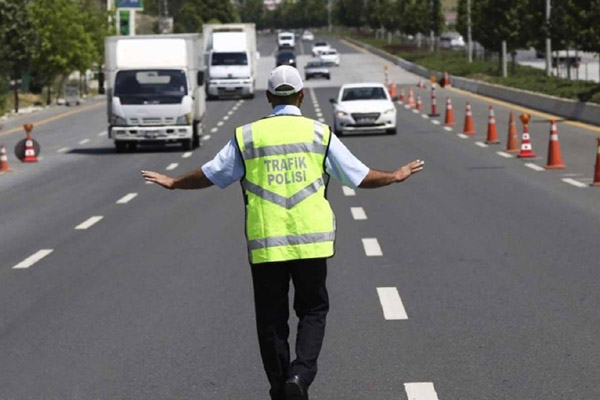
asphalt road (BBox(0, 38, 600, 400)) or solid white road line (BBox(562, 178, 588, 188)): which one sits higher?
asphalt road (BBox(0, 38, 600, 400))

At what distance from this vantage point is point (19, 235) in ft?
56.0

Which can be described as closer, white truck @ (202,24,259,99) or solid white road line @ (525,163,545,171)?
solid white road line @ (525,163,545,171)

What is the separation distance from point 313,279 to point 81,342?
3.36 m

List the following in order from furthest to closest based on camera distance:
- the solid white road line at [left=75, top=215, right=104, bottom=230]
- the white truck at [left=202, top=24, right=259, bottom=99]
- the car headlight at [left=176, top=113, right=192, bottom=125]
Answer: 1. the white truck at [left=202, top=24, right=259, bottom=99]
2. the car headlight at [left=176, top=113, right=192, bottom=125]
3. the solid white road line at [left=75, top=215, right=104, bottom=230]

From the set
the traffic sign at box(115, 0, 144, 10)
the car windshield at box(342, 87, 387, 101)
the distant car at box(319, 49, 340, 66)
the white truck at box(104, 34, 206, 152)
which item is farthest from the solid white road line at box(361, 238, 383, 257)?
the distant car at box(319, 49, 340, 66)

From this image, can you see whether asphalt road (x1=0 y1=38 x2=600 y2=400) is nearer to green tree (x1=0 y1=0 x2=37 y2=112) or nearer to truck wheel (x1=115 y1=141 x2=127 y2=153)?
truck wheel (x1=115 y1=141 x2=127 y2=153)

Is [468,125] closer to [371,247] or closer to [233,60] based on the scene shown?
[371,247]

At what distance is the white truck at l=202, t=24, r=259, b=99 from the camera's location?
66.6 m

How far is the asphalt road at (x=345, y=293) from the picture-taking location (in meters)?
8.37

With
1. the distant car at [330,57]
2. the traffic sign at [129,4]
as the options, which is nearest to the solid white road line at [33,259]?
the traffic sign at [129,4]

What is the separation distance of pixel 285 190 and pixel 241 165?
0.27m

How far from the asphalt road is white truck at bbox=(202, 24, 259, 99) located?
42548 millimetres

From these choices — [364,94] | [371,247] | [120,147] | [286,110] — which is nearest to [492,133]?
[364,94]

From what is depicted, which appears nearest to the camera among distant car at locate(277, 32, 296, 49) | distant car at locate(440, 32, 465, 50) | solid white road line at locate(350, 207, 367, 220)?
solid white road line at locate(350, 207, 367, 220)
